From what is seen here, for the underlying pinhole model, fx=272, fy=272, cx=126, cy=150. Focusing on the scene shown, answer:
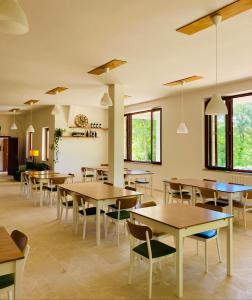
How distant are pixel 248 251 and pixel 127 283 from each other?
75.9 inches

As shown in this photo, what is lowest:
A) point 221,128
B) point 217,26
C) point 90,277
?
point 90,277

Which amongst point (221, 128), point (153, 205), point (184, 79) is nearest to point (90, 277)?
point (153, 205)

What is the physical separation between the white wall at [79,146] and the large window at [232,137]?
488 cm

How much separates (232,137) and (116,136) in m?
2.81

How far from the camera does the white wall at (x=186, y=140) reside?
6.99 metres

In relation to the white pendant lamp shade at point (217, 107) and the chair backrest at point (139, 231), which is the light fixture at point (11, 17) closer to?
the chair backrest at point (139, 231)

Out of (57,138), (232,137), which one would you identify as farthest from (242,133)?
(57,138)

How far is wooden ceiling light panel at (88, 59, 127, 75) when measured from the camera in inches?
191

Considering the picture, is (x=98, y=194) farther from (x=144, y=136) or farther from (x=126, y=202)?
(x=144, y=136)

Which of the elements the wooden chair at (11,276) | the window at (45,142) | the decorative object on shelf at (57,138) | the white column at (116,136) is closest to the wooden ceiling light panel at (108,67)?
the white column at (116,136)

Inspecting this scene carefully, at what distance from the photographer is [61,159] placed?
33.3ft

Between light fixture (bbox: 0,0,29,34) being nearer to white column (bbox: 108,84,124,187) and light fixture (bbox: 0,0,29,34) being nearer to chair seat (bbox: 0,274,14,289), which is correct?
chair seat (bbox: 0,274,14,289)

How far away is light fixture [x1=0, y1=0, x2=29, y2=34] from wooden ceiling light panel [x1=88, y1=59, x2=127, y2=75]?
9.50 feet

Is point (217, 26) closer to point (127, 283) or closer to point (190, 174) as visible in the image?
point (127, 283)
